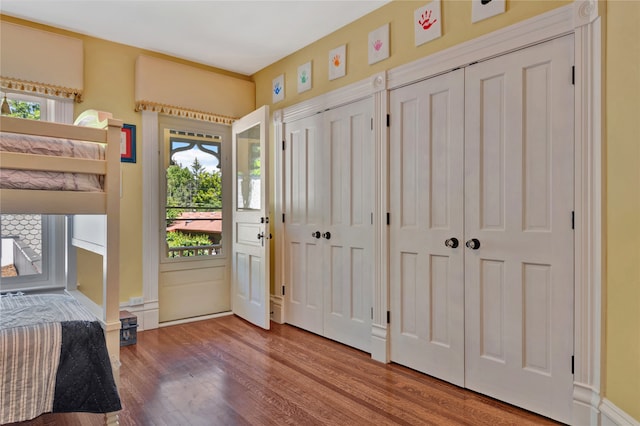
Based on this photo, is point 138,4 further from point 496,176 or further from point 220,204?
point 496,176

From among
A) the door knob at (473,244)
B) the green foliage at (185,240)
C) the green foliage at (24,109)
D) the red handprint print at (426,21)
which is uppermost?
the red handprint print at (426,21)

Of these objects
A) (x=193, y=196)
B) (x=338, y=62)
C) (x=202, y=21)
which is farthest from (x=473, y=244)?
(x=193, y=196)

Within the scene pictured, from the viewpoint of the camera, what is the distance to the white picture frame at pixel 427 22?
2484 millimetres

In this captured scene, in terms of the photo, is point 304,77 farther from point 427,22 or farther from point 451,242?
point 451,242

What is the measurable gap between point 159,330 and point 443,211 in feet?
8.98

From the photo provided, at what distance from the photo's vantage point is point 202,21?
122 inches

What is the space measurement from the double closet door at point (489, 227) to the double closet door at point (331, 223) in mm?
284

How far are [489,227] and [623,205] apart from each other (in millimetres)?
658

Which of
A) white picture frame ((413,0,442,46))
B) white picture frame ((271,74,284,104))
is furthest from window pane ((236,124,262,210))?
white picture frame ((413,0,442,46))

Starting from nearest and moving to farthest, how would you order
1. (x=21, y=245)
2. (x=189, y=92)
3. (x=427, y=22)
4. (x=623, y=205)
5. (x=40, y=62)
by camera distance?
1. (x=623, y=205)
2. (x=427, y=22)
3. (x=40, y=62)
4. (x=21, y=245)
5. (x=189, y=92)

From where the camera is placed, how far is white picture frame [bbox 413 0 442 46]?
8.15 ft

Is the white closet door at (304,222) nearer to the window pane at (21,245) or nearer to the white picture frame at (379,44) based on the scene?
the white picture frame at (379,44)

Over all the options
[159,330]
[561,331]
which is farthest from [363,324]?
[159,330]

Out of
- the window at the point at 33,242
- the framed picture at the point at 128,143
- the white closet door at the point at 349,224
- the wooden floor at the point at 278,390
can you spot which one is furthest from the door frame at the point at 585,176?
the window at the point at 33,242
